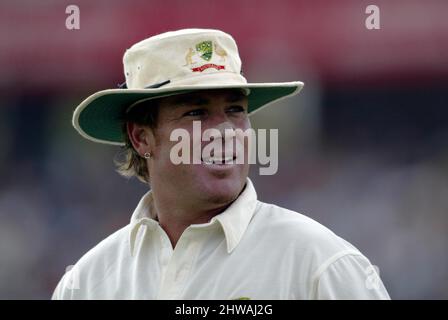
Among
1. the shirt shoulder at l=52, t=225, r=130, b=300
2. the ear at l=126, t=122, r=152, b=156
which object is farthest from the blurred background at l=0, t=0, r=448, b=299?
the shirt shoulder at l=52, t=225, r=130, b=300

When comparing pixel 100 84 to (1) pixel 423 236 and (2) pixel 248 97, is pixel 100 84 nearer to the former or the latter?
(1) pixel 423 236

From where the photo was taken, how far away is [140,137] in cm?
260

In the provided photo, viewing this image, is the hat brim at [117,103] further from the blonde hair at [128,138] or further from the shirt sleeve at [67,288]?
the shirt sleeve at [67,288]

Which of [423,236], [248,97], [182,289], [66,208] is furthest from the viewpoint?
[66,208]

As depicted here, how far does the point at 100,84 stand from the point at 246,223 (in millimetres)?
3749

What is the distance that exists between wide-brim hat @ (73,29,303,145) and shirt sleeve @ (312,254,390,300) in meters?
0.55

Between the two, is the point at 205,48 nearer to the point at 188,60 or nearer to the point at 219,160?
the point at 188,60

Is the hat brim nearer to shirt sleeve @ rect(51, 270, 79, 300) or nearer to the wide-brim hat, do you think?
the wide-brim hat

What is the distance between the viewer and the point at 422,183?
5645mm

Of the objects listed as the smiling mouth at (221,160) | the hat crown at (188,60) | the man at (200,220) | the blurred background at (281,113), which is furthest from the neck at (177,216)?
the blurred background at (281,113)

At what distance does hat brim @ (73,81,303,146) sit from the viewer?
8.03 ft

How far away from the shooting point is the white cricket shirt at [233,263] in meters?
2.12

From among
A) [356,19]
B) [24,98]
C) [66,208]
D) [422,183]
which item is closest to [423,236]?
[422,183]
